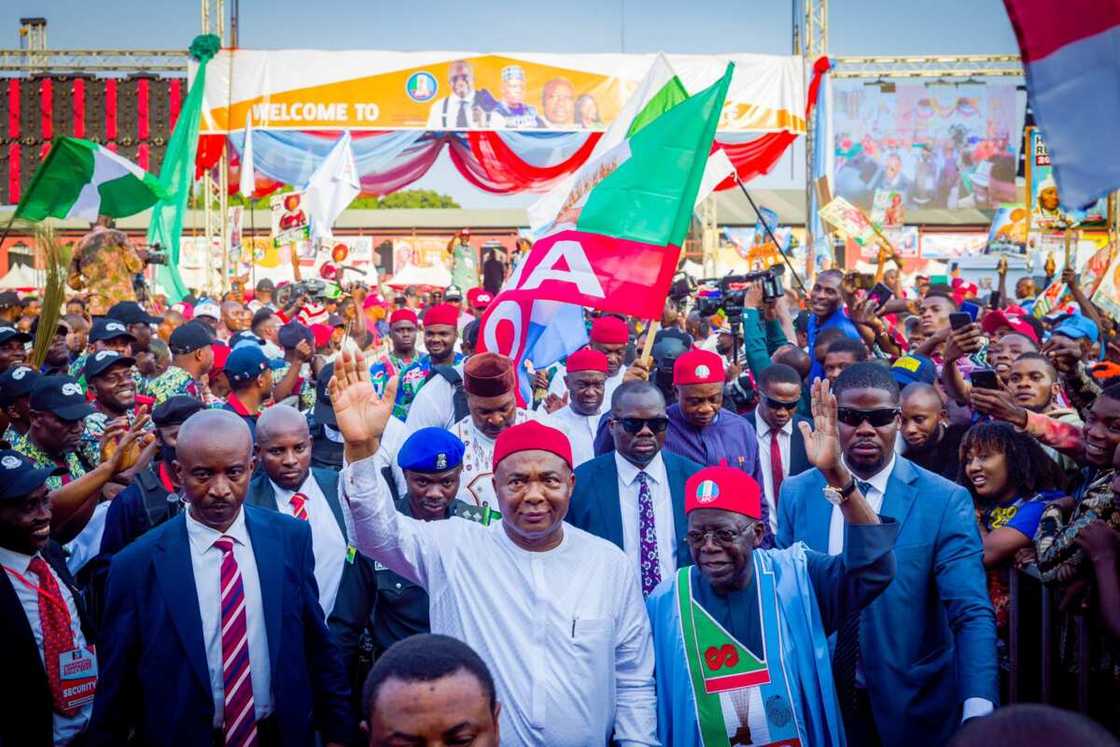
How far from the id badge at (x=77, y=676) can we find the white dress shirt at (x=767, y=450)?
343cm

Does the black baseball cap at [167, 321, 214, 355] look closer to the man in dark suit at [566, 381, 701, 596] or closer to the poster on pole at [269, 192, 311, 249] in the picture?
the man in dark suit at [566, 381, 701, 596]

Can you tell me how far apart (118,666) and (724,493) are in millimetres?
1921

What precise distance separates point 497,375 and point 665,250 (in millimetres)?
1041

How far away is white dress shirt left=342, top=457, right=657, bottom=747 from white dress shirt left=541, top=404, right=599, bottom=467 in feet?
8.93

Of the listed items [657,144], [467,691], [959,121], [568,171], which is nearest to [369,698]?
[467,691]

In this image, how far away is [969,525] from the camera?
4.11 metres

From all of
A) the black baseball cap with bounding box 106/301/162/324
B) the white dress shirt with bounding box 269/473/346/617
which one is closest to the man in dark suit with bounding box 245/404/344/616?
the white dress shirt with bounding box 269/473/346/617

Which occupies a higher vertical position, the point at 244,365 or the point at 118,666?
the point at 244,365

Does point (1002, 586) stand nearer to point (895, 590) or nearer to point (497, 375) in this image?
point (895, 590)

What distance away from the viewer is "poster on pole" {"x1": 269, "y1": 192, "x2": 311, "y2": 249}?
1526 cm

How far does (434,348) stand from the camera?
838 centimetres

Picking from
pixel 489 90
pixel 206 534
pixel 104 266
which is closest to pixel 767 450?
pixel 206 534

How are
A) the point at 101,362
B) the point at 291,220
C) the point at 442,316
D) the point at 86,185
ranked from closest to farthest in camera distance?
the point at 101,362 → the point at 442,316 → the point at 86,185 → the point at 291,220

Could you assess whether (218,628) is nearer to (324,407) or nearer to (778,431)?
(324,407)
